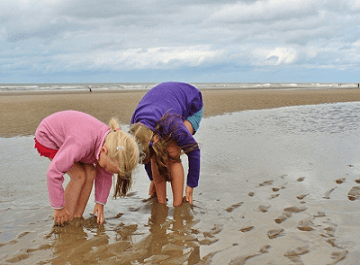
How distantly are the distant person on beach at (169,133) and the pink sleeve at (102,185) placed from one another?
39 cm

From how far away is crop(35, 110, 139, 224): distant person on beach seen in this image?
3031 mm

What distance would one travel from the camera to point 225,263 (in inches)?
103

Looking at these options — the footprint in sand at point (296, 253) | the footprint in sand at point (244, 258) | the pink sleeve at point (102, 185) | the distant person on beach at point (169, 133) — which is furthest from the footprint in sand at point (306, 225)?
the pink sleeve at point (102, 185)

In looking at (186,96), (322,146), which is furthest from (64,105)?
(186,96)

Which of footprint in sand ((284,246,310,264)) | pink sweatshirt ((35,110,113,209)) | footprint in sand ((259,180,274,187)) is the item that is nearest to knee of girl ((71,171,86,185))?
pink sweatshirt ((35,110,113,209))

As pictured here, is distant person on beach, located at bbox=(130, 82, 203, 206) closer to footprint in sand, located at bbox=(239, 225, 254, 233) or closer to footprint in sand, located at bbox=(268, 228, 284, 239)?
footprint in sand, located at bbox=(239, 225, 254, 233)

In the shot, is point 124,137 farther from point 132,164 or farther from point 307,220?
point 307,220

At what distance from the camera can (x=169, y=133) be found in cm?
354

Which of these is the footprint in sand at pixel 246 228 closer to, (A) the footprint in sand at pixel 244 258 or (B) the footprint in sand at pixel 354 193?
(A) the footprint in sand at pixel 244 258

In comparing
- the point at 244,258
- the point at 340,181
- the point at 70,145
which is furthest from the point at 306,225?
the point at 70,145

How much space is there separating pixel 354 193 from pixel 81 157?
9.20ft

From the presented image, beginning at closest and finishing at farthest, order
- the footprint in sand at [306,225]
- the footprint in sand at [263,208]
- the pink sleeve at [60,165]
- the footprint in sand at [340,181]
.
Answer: the pink sleeve at [60,165]
the footprint in sand at [306,225]
the footprint in sand at [263,208]
the footprint in sand at [340,181]

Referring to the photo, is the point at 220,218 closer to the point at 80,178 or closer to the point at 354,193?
the point at 80,178

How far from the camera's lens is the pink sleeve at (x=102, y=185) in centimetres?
345
